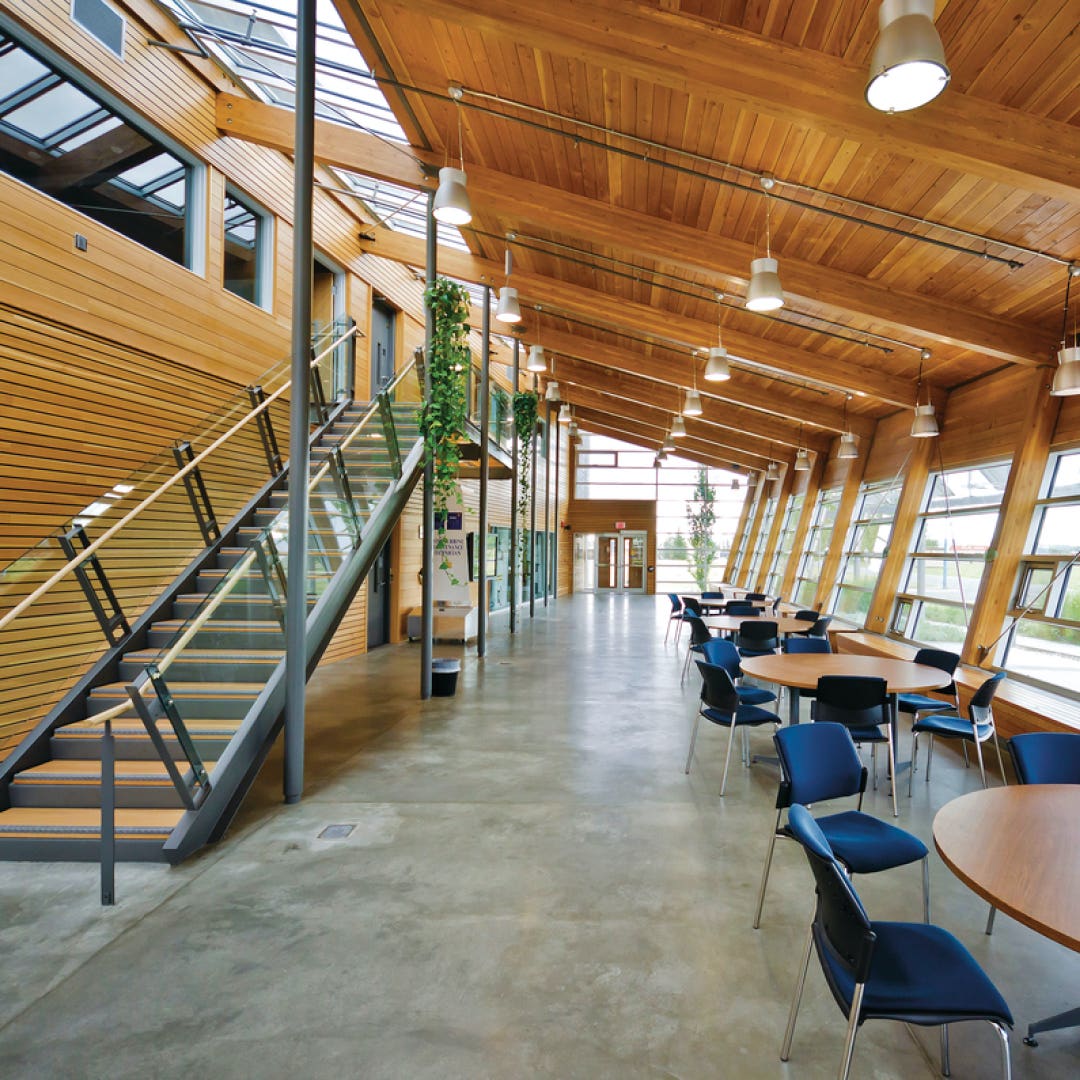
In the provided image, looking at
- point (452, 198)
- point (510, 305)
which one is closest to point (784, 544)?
point (510, 305)

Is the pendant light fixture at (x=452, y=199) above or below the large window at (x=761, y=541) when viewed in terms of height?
above

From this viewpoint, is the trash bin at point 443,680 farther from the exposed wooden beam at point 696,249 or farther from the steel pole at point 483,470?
the exposed wooden beam at point 696,249

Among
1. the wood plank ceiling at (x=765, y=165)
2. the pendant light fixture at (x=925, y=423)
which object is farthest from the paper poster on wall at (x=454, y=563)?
the pendant light fixture at (x=925, y=423)

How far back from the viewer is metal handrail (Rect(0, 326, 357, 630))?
13.2 ft

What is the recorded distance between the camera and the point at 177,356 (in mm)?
6289

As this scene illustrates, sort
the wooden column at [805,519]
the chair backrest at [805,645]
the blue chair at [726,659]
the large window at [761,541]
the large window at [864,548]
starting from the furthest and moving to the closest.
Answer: the large window at [761,541]
the wooden column at [805,519]
the large window at [864,548]
the chair backrest at [805,645]
the blue chair at [726,659]

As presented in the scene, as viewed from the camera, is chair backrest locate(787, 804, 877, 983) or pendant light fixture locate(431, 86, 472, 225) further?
pendant light fixture locate(431, 86, 472, 225)

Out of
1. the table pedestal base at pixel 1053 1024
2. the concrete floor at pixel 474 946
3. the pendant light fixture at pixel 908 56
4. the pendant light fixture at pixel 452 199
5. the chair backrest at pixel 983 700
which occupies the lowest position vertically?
the concrete floor at pixel 474 946

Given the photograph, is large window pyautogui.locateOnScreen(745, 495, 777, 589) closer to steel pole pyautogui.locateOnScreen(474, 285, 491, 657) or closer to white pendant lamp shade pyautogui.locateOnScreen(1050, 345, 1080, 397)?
steel pole pyautogui.locateOnScreen(474, 285, 491, 657)

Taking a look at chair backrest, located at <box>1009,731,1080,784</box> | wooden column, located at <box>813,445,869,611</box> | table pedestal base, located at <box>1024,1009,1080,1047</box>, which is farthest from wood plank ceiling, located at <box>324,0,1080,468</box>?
table pedestal base, located at <box>1024,1009,1080,1047</box>

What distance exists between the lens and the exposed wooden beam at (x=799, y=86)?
411 centimetres

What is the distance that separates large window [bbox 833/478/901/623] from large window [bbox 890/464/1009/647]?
0.95m

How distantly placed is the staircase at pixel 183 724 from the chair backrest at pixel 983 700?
14.9 feet

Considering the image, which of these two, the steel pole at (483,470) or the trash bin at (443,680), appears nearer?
the trash bin at (443,680)
